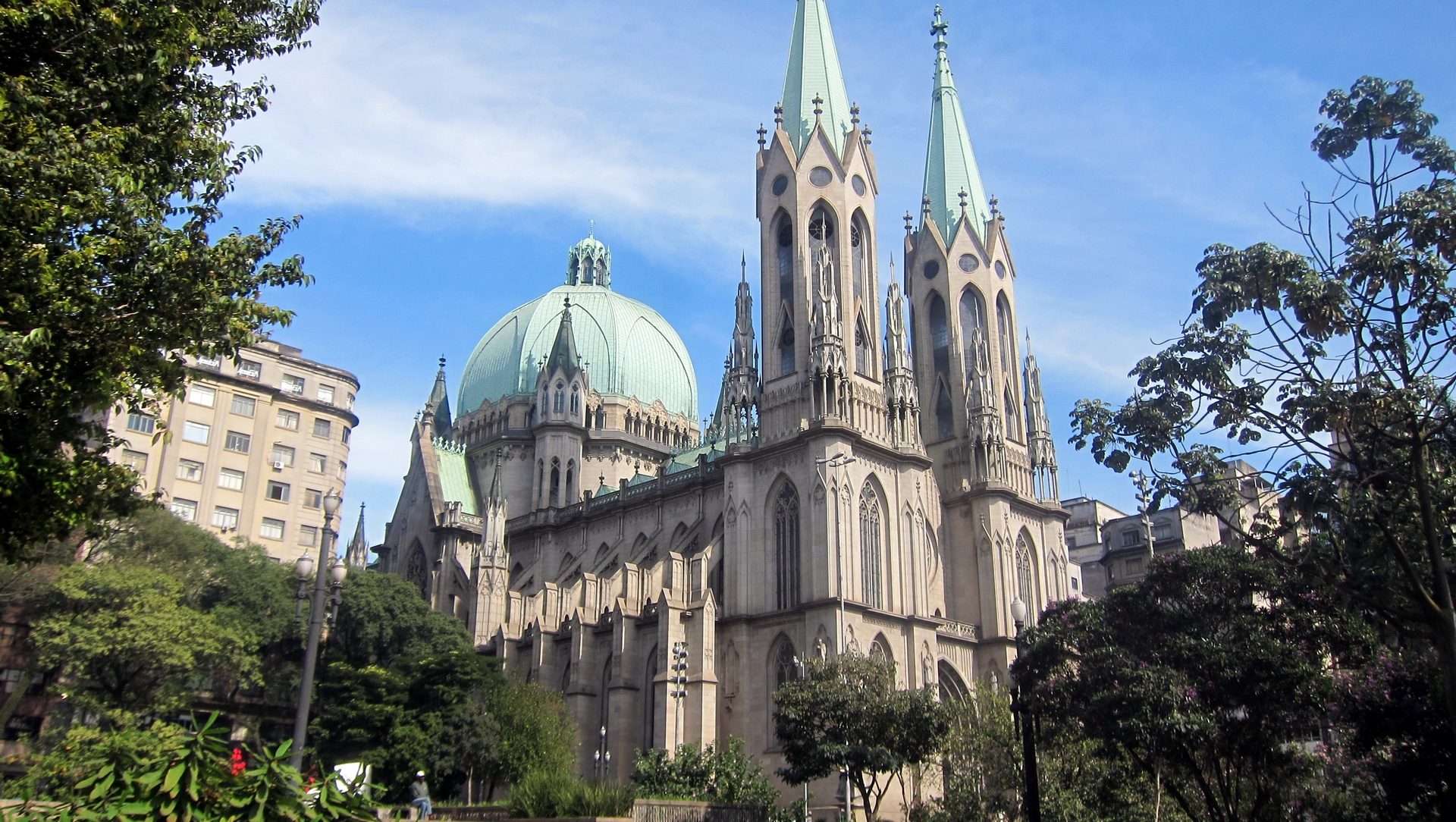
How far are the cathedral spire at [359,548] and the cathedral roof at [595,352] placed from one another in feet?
37.5

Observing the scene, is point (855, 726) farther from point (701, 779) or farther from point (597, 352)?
point (597, 352)

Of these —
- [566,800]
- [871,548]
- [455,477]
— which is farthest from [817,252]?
[566,800]

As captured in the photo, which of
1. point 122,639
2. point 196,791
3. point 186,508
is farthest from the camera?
point 186,508

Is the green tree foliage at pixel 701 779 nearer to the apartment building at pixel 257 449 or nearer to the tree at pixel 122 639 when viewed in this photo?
the tree at pixel 122 639

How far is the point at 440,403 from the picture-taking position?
8112cm

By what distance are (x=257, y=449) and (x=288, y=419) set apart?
279 cm

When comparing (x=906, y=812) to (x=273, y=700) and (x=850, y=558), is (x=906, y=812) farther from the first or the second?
(x=273, y=700)

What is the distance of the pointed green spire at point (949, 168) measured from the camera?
2525 inches

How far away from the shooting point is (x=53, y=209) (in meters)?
14.3

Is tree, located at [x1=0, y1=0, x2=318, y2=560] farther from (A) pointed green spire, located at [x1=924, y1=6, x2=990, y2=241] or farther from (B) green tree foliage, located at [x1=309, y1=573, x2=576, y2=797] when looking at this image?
(A) pointed green spire, located at [x1=924, y1=6, x2=990, y2=241]

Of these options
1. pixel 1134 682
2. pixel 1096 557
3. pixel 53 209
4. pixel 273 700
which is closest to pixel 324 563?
pixel 53 209

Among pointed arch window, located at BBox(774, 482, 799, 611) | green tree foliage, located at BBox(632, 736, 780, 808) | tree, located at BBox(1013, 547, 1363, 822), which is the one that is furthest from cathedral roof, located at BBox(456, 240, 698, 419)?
tree, located at BBox(1013, 547, 1363, 822)

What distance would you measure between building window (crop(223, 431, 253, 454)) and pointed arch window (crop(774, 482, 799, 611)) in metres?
34.2

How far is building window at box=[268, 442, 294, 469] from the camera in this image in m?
67.6
